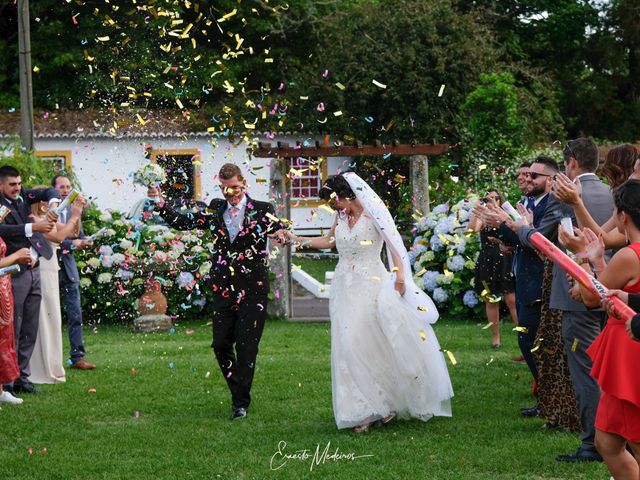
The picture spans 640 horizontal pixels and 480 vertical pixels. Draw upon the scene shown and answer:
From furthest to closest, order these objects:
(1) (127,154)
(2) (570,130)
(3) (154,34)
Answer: (2) (570,130)
(1) (127,154)
(3) (154,34)

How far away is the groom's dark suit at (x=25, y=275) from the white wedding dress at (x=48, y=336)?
0.31 metres

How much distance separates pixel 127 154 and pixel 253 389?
24.5 metres

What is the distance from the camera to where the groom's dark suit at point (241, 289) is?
28.6 ft

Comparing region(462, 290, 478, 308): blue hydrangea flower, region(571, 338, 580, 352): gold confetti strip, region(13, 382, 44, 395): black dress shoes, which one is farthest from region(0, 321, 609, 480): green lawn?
region(462, 290, 478, 308): blue hydrangea flower

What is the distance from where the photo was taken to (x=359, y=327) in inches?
328

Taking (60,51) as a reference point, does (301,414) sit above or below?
below

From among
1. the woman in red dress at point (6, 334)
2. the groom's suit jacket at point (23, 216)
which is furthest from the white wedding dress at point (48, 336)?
the woman in red dress at point (6, 334)

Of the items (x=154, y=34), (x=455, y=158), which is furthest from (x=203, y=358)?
(x=455, y=158)

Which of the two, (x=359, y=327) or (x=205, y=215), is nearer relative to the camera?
(x=359, y=327)

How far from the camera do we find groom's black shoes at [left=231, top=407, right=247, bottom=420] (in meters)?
8.62

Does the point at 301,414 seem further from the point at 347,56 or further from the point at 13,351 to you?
the point at 347,56

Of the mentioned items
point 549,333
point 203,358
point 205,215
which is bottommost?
point 203,358

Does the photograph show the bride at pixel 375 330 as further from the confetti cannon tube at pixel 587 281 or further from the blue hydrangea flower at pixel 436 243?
the blue hydrangea flower at pixel 436 243

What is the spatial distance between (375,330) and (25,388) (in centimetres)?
370
